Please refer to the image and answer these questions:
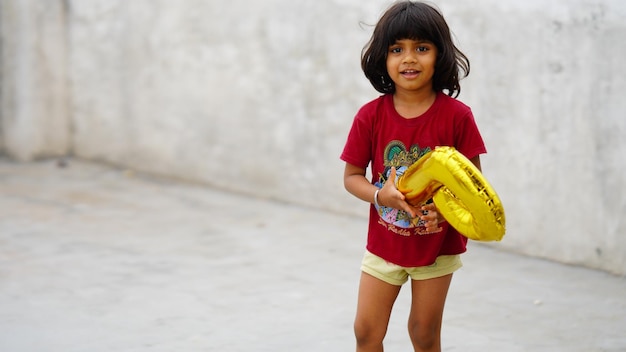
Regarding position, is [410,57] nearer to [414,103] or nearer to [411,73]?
[411,73]

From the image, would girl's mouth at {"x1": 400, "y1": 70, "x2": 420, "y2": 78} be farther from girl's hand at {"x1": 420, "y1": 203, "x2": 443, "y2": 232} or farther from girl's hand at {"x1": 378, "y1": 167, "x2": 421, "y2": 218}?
girl's hand at {"x1": 420, "y1": 203, "x2": 443, "y2": 232}

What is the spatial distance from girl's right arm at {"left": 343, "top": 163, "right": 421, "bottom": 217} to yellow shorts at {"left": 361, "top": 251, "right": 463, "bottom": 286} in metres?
0.20

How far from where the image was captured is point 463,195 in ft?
9.13

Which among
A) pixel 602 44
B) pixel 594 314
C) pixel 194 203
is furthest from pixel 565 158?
pixel 194 203

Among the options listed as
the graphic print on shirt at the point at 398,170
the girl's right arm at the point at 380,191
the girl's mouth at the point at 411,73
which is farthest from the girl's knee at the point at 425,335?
the girl's mouth at the point at 411,73

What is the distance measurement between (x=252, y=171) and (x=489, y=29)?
217 cm

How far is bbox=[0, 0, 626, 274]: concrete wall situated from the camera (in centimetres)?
493

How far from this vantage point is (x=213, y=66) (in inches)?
277

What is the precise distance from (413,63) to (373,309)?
0.77 metres

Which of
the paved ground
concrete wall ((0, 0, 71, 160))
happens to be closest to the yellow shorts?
the paved ground

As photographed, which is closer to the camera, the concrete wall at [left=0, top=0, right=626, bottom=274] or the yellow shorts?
the yellow shorts

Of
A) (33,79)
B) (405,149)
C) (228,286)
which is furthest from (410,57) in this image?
(33,79)

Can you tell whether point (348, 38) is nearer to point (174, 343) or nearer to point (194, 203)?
point (194, 203)

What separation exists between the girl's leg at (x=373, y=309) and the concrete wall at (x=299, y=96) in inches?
82.0
